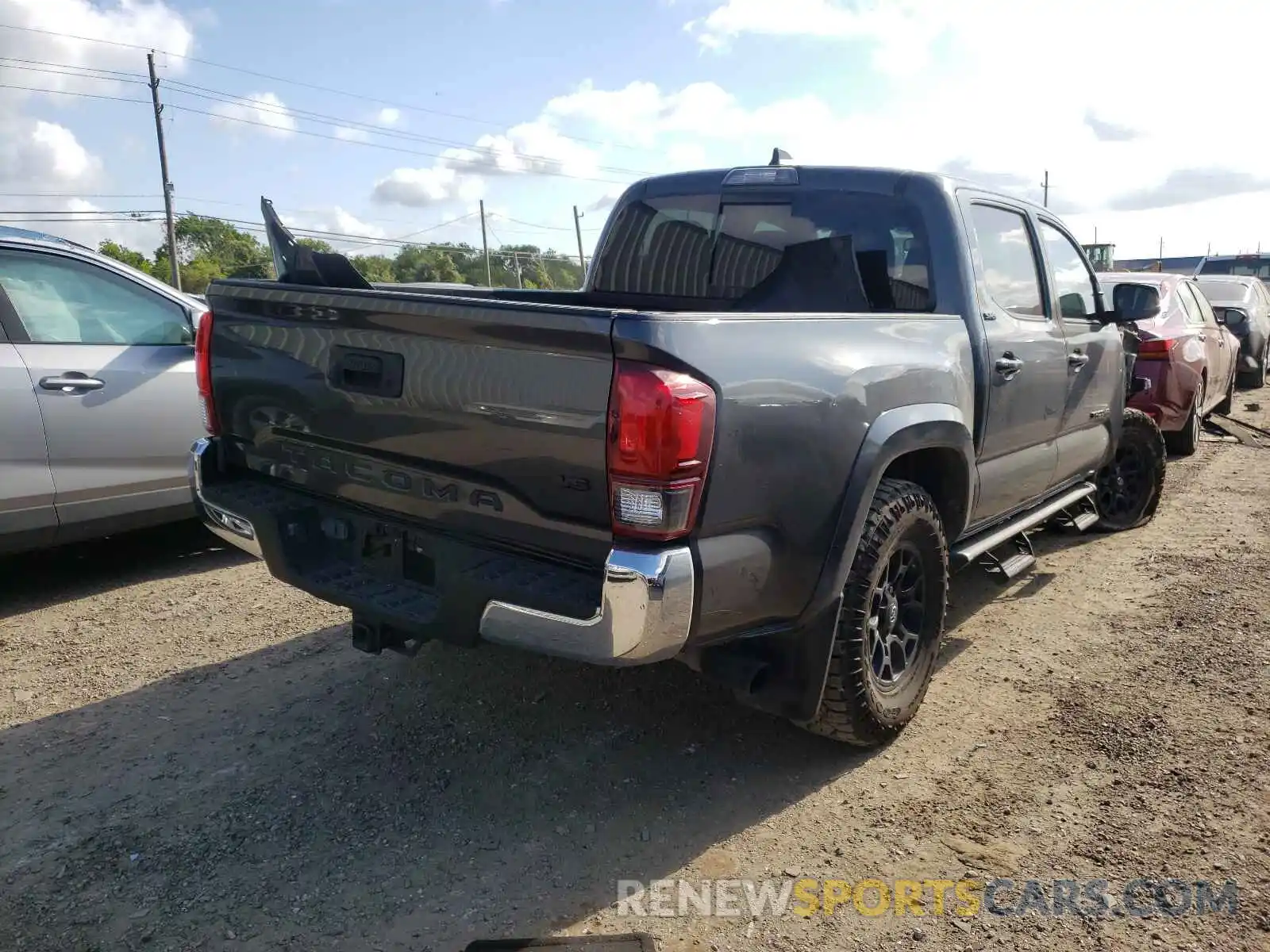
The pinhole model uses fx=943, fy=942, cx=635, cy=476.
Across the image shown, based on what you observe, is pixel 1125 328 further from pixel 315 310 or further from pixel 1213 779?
pixel 315 310

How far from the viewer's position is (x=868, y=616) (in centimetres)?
299

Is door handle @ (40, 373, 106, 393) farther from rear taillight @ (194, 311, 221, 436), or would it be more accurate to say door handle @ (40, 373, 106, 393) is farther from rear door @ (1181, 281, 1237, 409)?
rear door @ (1181, 281, 1237, 409)

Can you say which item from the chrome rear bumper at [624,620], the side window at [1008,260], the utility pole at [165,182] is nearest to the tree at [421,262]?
the utility pole at [165,182]

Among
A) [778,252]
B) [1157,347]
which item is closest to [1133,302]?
[778,252]

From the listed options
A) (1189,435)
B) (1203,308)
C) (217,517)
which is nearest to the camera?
(217,517)

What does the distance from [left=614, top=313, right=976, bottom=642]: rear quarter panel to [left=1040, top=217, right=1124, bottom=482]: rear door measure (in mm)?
2034

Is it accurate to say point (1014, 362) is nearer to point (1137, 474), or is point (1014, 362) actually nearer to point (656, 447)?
point (656, 447)

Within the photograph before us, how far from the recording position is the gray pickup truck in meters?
2.34

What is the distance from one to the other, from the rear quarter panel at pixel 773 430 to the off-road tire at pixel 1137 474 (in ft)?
12.5

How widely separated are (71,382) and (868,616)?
3.95 meters

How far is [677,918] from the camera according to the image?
246 cm

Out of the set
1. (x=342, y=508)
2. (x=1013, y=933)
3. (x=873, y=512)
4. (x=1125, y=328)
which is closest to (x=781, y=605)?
(x=873, y=512)

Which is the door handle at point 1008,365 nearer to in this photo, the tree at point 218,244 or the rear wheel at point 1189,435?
the rear wheel at point 1189,435

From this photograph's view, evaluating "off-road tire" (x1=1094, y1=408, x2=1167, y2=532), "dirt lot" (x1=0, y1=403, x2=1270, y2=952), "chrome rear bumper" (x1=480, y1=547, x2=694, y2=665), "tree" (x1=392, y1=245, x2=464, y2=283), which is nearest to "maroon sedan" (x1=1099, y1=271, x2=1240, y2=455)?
"off-road tire" (x1=1094, y1=408, x2=1167, y2=532)
